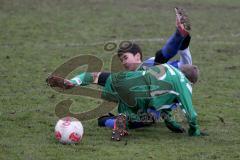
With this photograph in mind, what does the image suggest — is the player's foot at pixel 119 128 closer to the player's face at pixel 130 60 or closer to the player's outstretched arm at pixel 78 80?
the player's outstretched arm at pixel 78 80

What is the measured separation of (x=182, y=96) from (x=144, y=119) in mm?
689

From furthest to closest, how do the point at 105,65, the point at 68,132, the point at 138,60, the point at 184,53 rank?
1. the point at 105,65
2. the point at 184,53
3. the point at 138,60
4. the point at 68,132

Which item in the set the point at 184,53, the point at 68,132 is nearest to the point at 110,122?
the point at 68,132

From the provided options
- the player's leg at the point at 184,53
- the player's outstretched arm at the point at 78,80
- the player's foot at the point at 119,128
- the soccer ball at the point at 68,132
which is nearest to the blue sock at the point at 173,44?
the player's leg at the point at 184,53

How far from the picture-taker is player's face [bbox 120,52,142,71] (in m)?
7.76

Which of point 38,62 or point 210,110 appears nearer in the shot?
point 210,110

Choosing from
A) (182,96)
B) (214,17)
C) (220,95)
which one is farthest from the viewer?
(214,17)

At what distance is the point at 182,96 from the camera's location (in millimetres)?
7262

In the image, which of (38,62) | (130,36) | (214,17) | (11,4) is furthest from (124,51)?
(11,4)

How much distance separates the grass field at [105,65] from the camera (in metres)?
6.63

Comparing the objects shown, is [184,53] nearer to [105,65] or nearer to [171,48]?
[171,48]

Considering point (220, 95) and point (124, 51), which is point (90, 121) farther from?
point (220, 95)

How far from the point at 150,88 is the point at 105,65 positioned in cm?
463

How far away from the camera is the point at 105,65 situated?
473 inches
